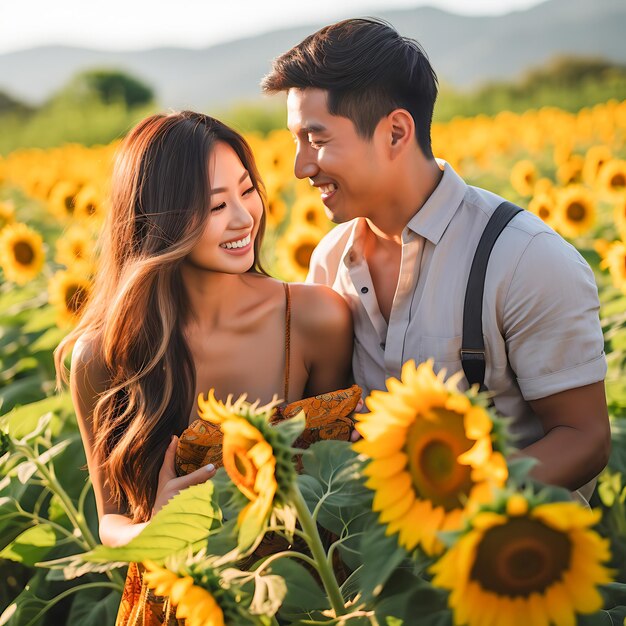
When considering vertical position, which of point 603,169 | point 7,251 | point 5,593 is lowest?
point 5,593

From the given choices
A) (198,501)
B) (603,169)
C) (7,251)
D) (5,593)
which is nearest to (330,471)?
(198,501)

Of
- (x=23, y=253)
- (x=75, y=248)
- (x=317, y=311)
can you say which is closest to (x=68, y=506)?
(x=317, y=311)

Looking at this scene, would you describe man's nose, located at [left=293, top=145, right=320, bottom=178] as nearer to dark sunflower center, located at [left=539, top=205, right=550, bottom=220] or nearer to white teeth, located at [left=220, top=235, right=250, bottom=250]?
white teeth, located at [left=220, top=235, right=250, bottom=250]

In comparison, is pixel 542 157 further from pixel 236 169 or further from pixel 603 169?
pixel 236 169

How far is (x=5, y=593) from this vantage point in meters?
2.76

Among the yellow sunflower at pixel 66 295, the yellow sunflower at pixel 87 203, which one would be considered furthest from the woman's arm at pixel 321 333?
the yellow sunflower at pixel 87 203

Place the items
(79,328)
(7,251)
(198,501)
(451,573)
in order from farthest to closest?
(7,251), (79,328), (198,501), (451,573)

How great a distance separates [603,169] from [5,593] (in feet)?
12.0

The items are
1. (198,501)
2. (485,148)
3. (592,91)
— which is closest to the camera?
(198,501)

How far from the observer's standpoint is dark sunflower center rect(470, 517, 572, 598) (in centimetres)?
91

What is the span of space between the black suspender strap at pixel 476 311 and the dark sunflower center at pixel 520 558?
124 cm

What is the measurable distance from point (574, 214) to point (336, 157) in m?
2.39

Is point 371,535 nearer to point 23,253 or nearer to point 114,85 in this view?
point 23,253

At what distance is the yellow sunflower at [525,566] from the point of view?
0.88 meters
